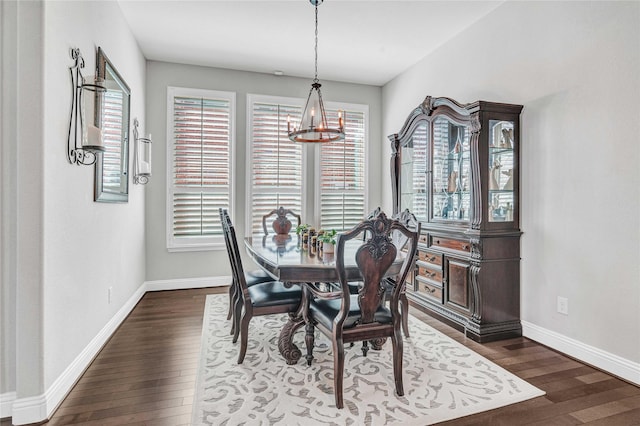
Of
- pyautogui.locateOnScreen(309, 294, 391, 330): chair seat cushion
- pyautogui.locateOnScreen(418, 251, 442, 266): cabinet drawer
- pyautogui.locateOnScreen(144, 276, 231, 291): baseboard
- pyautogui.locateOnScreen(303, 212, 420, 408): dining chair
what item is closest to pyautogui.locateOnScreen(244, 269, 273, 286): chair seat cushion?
pyautogui.locateOnScreen(309, 294, 391, 330): chair seat cushion

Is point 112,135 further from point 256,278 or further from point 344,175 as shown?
point 344,175

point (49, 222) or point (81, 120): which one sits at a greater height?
point (81, 120)

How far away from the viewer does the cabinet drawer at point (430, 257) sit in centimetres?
358

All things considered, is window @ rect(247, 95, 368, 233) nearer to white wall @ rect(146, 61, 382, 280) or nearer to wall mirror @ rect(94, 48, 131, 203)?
white wall @ rect(146, 61, 382, 280)

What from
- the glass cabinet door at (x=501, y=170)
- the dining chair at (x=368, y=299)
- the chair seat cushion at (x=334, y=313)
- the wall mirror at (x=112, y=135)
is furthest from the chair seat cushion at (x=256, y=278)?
the glass cabinet door at (x=501, y=170)

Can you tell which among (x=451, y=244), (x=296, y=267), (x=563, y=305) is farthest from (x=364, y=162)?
(x=296, y=267)

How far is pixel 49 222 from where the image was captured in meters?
1.99

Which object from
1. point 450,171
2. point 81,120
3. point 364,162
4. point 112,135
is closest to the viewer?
point 81,120

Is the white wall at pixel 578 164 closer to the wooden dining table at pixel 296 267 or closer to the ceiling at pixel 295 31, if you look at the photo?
the ceiling at pixel 295 31

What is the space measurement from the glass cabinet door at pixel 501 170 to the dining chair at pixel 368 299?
4.63ft

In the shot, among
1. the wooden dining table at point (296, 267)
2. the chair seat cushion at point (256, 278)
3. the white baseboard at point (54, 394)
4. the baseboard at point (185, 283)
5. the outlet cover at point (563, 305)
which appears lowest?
the white baseboard at point (54, 394)

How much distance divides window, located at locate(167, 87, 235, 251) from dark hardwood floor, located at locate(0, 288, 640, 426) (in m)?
1.66

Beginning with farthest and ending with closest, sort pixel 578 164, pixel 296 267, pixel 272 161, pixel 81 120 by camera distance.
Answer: pixel 272 161, pixel 578 164, pixel 81 120, pixel 296 267

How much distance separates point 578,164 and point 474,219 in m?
0.86
